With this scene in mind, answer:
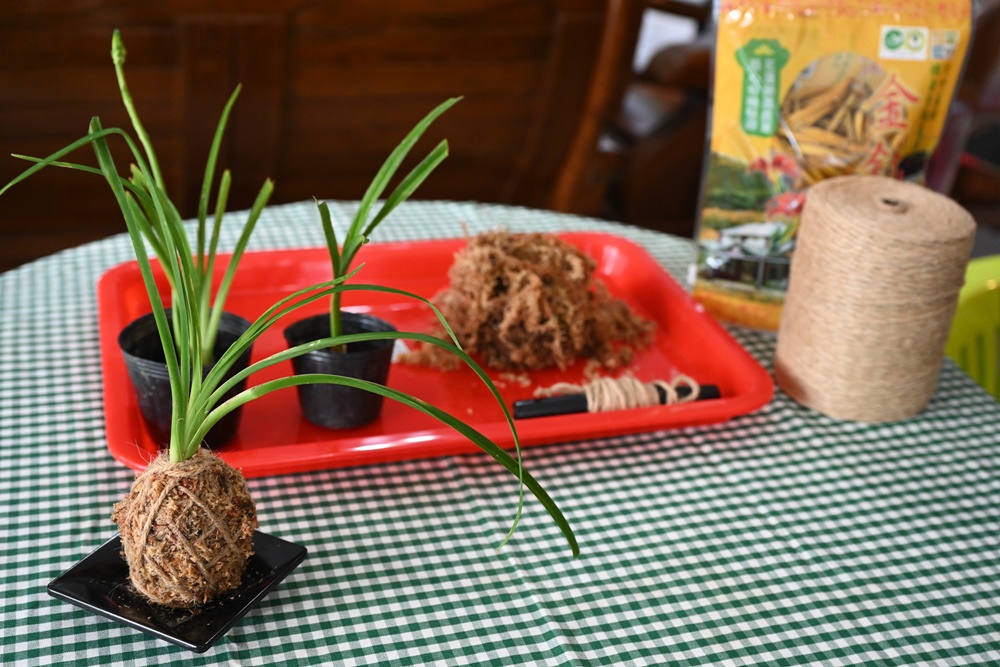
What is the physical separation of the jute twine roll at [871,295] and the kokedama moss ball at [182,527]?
718 millimetres

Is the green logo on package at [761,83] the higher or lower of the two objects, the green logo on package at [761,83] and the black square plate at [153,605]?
the higher

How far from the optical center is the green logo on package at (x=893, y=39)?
4.20ft

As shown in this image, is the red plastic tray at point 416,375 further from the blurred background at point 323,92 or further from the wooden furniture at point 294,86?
the wooden furniture at point 294,86

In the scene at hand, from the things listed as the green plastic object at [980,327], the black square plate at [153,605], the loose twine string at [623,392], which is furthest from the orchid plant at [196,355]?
the green plastic object at [980,327]

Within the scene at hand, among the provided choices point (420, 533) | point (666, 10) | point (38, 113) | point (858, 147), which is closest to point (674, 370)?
point (858, 147)

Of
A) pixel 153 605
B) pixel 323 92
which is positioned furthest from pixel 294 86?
pixel 153 605

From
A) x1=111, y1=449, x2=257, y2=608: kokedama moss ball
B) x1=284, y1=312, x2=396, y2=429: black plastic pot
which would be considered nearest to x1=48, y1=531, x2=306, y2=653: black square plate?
x1=111, y1=449, x2=257, y2=608: kokedama moss ball

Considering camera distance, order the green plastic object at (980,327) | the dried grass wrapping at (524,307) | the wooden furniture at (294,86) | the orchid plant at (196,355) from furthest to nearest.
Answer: the wooden furniture at (294,86), the green plastic object at (980,327), the dried grass wrapping at (524,307), the orchid plant at (196,355)

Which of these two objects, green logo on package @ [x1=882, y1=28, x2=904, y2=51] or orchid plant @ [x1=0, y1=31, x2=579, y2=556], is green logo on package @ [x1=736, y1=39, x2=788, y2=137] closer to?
green logo on package @ [x1=882, y1=28, x2=904, y2=51]

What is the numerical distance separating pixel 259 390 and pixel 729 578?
487 mm

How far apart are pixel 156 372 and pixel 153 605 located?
0.26 metres

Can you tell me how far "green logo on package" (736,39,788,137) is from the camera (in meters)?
1.29

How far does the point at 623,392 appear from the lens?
120 cm

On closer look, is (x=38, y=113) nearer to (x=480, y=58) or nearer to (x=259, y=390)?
(x=480, y=58)
